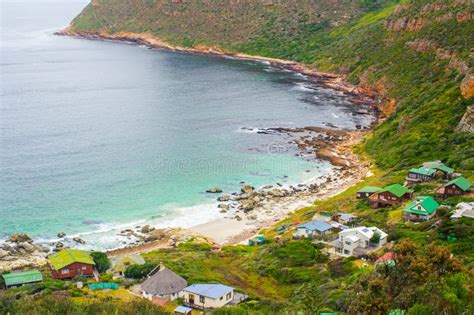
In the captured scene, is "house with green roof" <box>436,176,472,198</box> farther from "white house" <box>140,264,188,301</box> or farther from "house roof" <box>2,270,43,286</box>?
"house roof" <box>2,270,43,286</box>

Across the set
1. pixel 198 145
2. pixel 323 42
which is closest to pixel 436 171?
pixel 198 145

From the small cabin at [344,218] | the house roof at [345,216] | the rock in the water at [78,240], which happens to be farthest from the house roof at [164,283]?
the house roof at [345,216]

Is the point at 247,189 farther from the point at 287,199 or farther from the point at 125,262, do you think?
the point at 125,262

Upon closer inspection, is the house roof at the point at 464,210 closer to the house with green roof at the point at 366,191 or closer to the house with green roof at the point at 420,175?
the house with green roof at the point at 366,191

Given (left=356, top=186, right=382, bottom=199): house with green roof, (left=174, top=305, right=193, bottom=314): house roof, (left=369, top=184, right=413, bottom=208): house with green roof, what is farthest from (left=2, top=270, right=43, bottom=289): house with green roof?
(left=356, top=186, right=382, bottom=199): house with green roof

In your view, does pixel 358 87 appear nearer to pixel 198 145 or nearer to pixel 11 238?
pixel 198 145

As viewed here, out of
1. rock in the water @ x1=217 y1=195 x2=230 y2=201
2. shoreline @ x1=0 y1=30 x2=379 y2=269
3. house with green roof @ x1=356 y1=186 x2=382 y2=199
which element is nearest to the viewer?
shoreline @ x1=0 y1=30 x2=379 y2=269

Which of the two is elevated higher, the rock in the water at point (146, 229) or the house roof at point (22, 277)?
the house roof at point (22, 277)
